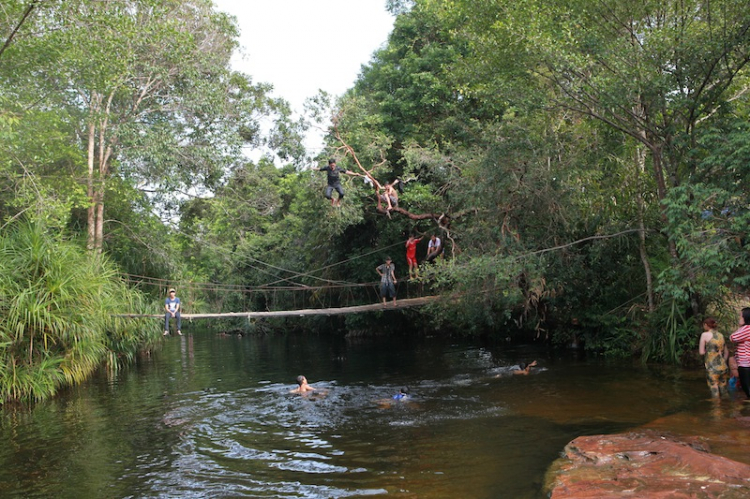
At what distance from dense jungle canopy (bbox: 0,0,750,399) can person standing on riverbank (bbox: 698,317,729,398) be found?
0.84 metres

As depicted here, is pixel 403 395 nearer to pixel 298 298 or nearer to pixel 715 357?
pixel 715 357

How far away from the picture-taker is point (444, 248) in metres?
15.4

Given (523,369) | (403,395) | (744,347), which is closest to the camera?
(744,347)

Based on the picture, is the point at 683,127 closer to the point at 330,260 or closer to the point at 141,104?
the point at 330,260

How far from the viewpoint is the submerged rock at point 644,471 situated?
4496 millimetres

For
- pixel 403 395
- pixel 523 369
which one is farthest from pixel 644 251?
pixel 403 395

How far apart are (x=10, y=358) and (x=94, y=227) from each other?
6621mm

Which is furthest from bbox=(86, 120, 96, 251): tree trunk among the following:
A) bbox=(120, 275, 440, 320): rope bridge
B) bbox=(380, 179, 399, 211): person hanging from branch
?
bbox=(380, 179, 399, 211): person hanging from branch

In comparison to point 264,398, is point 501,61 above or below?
above

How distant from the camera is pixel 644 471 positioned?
503 cm

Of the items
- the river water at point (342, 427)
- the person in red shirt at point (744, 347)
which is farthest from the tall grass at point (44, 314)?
the person in red shirt at point (744, 347)

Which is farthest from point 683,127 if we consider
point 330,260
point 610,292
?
point 330,260

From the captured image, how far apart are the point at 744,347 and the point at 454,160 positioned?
8.85 meters

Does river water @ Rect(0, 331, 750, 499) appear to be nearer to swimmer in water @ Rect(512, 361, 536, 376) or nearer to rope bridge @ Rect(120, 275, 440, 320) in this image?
swimmer in water @ Rect(512, 361, 536, 376)
